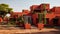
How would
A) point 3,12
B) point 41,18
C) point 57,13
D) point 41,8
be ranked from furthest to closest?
1. point 3,12
2. point 41,8
3. point 57,13
4. point 41,18

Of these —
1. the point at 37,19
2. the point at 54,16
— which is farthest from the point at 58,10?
the point at 37,19

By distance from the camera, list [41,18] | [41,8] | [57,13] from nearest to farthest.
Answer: [41,18], [57,13], [41,8]

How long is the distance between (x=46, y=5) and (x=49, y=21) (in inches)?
230

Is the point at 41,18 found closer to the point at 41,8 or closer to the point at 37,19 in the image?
the point at 37,19

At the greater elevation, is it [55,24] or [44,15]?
[44,15]

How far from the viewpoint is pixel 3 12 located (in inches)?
1973

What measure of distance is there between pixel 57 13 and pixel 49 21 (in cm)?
315

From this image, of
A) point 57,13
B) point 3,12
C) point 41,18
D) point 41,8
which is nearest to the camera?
point 41,18

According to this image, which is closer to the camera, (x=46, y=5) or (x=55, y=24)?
(x=55, y=24)

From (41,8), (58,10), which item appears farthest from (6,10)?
(58,10)

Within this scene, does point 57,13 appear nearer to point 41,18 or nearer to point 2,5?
point 41,18

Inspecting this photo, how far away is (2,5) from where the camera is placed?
50.7 meters

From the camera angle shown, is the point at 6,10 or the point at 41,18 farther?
the point at 6,10

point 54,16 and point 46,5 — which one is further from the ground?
point 46,5
